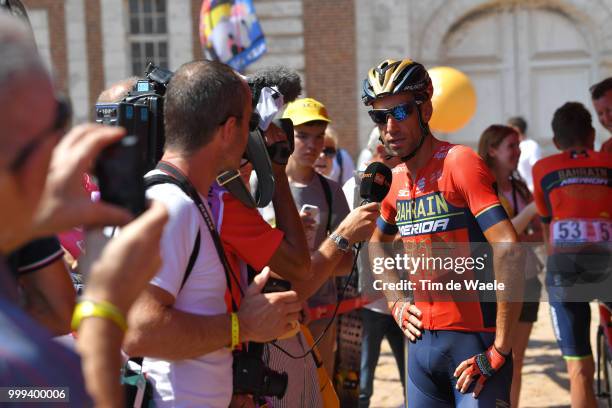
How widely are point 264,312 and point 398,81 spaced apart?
1.68 meters

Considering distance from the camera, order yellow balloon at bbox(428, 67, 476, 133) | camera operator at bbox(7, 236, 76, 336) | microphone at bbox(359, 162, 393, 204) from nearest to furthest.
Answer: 1. camera operator at bbox(7, 236, 76, 336)
2. microphone at bbox(359, 162, 393, 204)
3. yellow balloon at bbox(428, 67, 476, 133)

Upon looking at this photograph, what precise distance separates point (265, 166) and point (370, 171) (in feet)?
2.16

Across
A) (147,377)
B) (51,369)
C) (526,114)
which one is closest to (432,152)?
(147,377)

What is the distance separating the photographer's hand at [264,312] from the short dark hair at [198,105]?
46 centimetres

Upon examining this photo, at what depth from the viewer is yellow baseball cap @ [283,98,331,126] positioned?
539 centimetres

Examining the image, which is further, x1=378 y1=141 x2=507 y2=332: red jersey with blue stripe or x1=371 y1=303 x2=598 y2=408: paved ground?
x1=371 y1=303 x2=598 y2=408: paved ground

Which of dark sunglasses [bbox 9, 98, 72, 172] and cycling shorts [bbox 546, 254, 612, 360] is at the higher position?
dark sunglasses [bbox 9, 98, 72, 172]

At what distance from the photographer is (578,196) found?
568 centimetres

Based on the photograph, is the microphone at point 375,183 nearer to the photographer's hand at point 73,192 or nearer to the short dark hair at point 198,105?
the short dark hair at point 198,105

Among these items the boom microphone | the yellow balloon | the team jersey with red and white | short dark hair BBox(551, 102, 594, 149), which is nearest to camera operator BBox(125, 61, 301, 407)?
the boom microphone

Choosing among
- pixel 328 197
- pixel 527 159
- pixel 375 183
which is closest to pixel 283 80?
pixel 328 197

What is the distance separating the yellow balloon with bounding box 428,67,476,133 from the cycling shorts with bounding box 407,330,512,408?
3215mm

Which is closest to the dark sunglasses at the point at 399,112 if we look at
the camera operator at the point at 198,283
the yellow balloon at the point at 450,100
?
the camera operator at the point at 198,283

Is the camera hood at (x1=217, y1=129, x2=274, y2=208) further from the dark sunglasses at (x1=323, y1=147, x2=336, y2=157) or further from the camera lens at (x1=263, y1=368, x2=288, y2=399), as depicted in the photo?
the dark sunglasses at (x1=323, y1=147, x2=336, y2=157)
